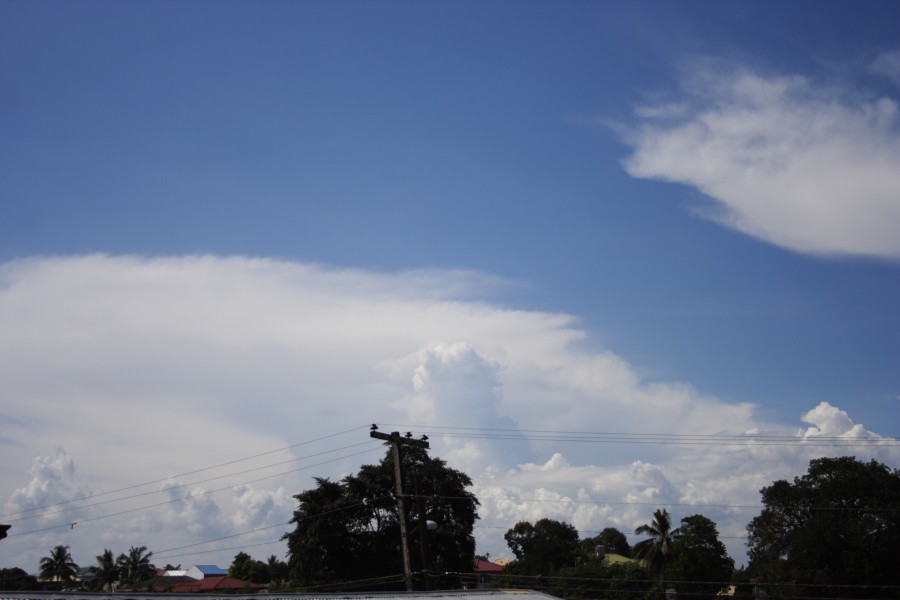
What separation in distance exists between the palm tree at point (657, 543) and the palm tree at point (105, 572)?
248ft

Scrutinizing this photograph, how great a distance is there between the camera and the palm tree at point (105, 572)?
10738 cm

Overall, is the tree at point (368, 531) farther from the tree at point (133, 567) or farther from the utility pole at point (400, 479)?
the tree at point (133, 567)

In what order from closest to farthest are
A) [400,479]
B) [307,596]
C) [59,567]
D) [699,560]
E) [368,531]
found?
1. [307,596]
2. [400,479]
3. [368,531]
4. [699,560]
5. [59,567]

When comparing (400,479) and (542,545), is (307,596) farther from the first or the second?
(542,545)

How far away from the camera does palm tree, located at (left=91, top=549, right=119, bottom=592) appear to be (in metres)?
107

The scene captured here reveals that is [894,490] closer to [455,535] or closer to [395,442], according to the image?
[455,535]

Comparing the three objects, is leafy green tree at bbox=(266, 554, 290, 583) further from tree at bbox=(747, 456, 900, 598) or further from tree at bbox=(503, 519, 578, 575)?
tree at bbox=(747, 456, 900, 598)

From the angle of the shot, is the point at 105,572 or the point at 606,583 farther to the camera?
the point at 105,572

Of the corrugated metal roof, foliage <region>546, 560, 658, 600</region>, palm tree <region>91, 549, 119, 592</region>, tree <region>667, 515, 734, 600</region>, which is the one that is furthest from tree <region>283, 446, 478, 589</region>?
palm tree <region>91, 549, 119, 592</region>

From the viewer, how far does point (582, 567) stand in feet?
261

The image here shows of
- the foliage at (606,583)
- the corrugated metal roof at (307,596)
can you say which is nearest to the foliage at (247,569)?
the foliage at (606,583)

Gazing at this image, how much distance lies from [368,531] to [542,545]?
59.5m

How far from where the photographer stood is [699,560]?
68.6 metres

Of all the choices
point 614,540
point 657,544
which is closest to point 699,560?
point 657,544
